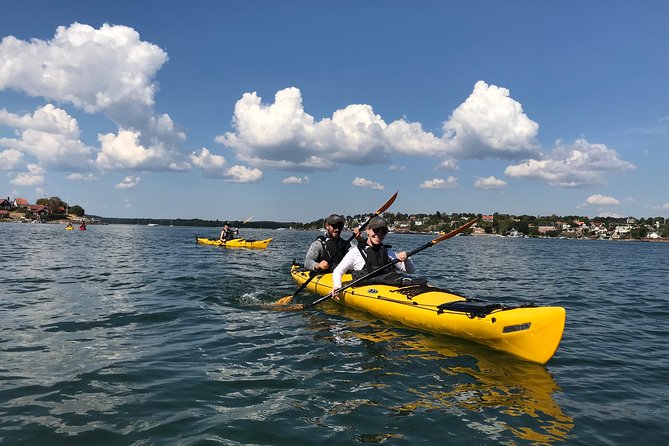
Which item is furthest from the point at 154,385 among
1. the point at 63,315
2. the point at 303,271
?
the point at 303,271

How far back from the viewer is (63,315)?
27.8ft

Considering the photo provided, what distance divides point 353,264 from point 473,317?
3.57 meters

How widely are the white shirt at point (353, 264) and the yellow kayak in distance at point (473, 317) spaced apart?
1.90 feet

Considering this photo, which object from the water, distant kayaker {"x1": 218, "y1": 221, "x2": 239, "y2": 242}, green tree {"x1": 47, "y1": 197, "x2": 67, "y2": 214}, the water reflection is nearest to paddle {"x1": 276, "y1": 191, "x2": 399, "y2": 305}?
the water

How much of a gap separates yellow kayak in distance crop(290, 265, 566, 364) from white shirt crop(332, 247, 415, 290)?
58cm

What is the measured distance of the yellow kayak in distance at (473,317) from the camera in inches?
239

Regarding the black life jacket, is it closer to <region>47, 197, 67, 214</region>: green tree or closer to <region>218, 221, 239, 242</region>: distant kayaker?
<region>218, 221, 239, 242</region>: distant kayaker

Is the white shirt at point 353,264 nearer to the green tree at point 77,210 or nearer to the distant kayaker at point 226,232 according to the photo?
the distant kayaker at point 226,232

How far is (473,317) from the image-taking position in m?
6.61

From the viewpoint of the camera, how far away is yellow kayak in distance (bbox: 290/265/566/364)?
239 inches

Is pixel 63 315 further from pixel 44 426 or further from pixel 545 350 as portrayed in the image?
pixel 545 350

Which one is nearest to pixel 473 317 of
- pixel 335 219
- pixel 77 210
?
pixel 335 219

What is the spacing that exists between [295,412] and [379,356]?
2271 mm

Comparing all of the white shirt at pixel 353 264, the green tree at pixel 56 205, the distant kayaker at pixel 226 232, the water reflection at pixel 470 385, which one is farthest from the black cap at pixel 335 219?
the green tree at pixel 56 205
